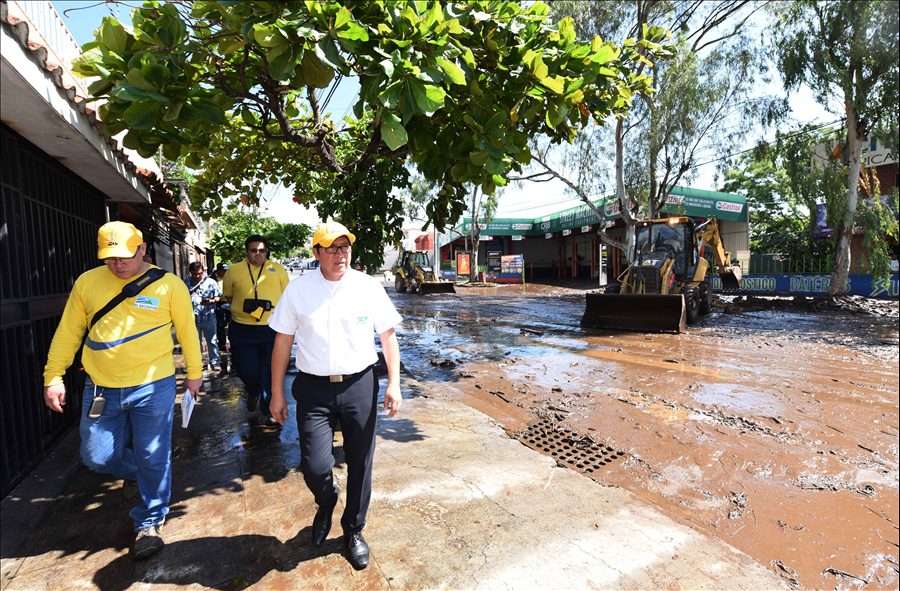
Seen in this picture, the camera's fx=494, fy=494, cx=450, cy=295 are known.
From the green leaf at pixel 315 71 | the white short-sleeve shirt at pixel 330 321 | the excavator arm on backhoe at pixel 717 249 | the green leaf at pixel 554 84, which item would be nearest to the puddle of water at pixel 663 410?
the green leaf at pixel 554 84

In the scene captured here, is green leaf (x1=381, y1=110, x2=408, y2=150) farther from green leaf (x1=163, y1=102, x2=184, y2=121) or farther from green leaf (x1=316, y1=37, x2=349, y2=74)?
green leaf (x1=163, y1=102, x2=184, y2=121)

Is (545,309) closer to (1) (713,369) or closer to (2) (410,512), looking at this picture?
(1) (713,369)

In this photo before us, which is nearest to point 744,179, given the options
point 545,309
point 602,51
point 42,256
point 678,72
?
point 678,72

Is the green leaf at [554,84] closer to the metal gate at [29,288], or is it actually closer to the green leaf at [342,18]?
the green leaf at [342,18]

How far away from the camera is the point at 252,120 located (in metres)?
4.26

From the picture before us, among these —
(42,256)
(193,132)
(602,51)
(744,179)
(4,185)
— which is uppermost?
(744,179)

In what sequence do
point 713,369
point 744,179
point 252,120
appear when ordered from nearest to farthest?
point 252,120 → point 713,369 → point 744,179

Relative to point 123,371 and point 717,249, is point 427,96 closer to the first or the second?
point 123,371

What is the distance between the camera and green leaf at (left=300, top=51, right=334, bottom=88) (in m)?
3.10

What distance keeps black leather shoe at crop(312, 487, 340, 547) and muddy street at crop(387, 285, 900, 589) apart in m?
2.03

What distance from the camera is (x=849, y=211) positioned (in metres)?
15.5

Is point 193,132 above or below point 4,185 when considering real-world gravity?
above

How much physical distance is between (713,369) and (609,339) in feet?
10.1

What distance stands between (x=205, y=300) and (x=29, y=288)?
3197mm
